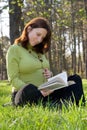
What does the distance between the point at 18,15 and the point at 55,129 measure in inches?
520

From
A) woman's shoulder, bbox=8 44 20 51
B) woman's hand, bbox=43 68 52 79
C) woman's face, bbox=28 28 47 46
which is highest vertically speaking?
woman's face, bbox=28 28 47 46

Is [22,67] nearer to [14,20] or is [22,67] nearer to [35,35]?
[35,35]

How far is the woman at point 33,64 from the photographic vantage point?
502cm

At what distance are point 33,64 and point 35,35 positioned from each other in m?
0.41

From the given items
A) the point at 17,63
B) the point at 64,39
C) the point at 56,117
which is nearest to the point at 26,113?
the point at 56,117

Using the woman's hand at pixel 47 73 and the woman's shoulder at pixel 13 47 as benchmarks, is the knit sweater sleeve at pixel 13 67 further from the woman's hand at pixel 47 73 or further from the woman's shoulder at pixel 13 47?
the woman's hand at pixel 47 73

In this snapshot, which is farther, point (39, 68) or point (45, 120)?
point (39, 68)

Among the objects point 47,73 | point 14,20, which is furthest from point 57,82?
point 14,20

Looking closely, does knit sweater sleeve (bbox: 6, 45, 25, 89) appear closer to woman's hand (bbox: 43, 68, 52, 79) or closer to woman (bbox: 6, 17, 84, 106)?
woman (bbox: 6, 17, 84, 106)

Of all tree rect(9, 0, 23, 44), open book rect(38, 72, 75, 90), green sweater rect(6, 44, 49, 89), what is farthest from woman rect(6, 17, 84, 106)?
tree rect(9, 0, 23, 44)

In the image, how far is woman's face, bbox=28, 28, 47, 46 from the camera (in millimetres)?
5242

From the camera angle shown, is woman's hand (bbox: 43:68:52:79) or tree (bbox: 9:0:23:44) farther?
tree (bbox: 9:0:23:44)

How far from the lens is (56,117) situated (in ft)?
11.3

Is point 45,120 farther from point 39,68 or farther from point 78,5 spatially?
point 78,5
